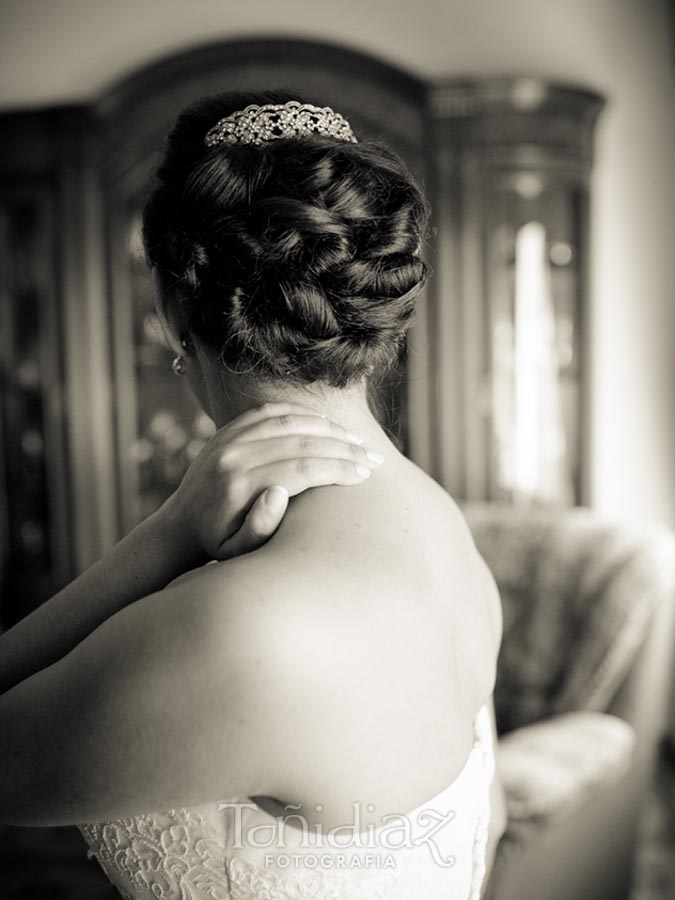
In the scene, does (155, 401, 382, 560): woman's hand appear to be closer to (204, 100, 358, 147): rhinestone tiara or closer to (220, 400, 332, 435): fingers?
(220, 400, 332, 435): fingers

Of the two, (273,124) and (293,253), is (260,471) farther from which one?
(273,124)

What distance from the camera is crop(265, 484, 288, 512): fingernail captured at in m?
0.91

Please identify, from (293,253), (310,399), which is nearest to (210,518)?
(310,399)

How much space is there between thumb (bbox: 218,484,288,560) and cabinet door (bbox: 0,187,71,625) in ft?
9.52

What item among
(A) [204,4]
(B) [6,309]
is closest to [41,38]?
(A) [204,4]

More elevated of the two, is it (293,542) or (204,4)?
(204,4)

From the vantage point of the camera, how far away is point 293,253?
0.94 m

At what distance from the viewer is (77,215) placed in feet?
11.6

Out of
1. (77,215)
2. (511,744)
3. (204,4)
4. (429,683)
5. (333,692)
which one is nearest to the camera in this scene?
(333,692)

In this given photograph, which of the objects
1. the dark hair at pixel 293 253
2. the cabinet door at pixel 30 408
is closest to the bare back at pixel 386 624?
the dark hair at pixel 293 253

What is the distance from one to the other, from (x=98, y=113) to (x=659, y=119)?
7.95 feet

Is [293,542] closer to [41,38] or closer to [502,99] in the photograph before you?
[502,99]

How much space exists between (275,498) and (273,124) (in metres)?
0.44

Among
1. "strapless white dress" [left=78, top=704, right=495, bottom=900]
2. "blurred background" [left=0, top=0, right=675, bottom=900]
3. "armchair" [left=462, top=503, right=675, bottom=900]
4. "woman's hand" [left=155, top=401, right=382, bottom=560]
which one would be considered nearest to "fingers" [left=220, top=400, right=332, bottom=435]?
"woman's hand" [left=155, top=401, right=382, bottom=560]
